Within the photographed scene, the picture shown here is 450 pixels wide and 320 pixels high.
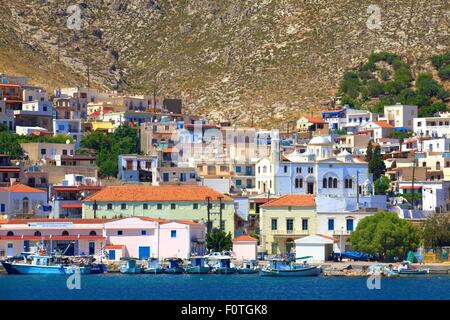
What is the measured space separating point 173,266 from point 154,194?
1151cm

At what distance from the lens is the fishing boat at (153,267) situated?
94.3 metres

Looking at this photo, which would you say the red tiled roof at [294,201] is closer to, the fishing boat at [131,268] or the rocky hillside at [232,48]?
the fishing boat at [131,268]

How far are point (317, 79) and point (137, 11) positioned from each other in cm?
3235

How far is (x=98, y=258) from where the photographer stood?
3831 inches

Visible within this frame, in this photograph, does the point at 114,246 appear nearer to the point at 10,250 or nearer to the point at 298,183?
the point at 10,250

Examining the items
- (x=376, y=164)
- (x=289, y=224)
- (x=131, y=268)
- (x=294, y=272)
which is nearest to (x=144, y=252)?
(x=131, y=268)

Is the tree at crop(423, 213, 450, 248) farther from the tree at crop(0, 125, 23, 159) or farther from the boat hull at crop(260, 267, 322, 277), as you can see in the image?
the tree at crop(0, 125, 23, 159)

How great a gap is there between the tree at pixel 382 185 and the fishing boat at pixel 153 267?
28871 mm

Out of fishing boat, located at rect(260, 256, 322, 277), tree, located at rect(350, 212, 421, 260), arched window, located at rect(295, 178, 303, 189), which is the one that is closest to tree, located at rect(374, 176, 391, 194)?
arched window, located at rect(295, 178, 303, 189)

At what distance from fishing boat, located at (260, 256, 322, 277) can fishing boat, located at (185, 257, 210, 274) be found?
3.62m

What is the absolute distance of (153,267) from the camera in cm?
9519

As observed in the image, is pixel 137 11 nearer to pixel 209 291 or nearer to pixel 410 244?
pixel 410 244

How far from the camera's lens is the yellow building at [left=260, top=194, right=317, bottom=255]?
104m
